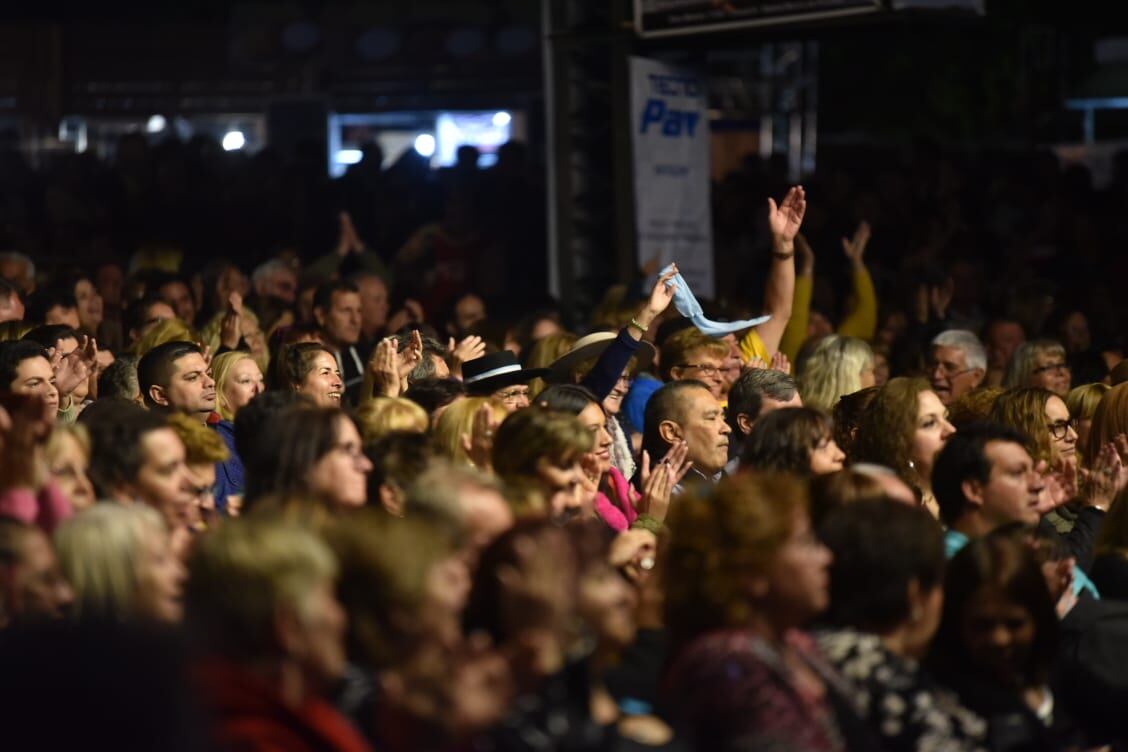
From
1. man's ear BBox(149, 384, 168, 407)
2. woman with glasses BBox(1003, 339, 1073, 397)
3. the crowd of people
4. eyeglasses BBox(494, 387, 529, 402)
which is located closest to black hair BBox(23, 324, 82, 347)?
the crowd of people

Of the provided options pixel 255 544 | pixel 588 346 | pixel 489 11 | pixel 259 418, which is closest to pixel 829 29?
pixel 588 346

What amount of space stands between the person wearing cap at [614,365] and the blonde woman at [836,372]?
80cm

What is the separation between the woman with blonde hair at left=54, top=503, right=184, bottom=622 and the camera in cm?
441

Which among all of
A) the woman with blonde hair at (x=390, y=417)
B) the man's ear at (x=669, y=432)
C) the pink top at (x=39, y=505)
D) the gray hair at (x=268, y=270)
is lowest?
the man's ear at (x=669, y=432)

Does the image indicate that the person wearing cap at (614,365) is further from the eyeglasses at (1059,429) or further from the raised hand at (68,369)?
the raised hand at (68,369)

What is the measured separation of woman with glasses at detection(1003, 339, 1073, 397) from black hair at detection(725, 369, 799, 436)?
82.8 inches

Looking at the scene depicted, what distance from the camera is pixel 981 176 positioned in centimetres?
1628

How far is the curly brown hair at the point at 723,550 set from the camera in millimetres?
4512

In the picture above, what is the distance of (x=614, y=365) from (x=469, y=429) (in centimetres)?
167

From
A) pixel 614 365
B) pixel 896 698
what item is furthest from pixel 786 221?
pixel 896 698

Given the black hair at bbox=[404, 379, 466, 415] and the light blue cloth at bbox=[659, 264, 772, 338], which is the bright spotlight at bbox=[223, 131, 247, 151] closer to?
the light blue cloth at bbox=[659, 264, 772, 338]

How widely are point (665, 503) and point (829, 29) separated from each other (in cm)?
498

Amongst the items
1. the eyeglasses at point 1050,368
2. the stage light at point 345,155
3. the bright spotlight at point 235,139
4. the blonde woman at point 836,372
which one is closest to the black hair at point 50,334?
the blonde woman at point 836,372

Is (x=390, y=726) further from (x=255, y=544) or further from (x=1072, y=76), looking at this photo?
(x=1072, y=76)
